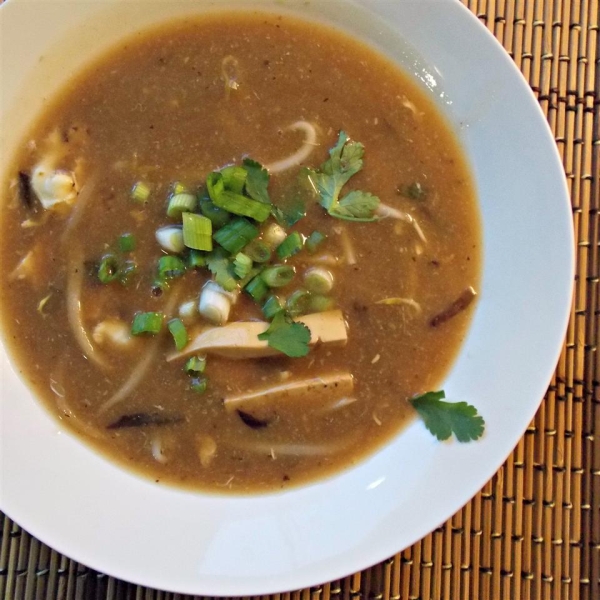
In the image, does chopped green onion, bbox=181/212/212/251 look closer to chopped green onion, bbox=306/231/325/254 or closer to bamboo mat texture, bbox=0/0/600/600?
chopped green onion, bbox=306/231/325/254

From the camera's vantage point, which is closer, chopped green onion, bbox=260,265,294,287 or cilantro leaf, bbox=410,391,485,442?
cilantro leaf, bbox=410,391,485,442

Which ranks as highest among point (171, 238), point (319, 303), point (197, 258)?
point (171, 238)

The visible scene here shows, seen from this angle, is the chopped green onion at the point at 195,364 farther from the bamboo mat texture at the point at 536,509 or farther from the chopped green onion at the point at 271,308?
the bamboo mat texture at the point at 536,509

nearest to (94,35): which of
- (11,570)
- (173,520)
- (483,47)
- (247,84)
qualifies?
(247,84)

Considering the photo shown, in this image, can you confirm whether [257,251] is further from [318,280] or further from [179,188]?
[179,188]

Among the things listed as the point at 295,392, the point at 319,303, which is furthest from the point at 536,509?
the point at 319,303

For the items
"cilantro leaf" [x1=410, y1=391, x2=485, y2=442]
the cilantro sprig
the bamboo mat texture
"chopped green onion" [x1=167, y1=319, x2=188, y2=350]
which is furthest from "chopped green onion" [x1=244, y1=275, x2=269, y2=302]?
the bamboo mat texture
